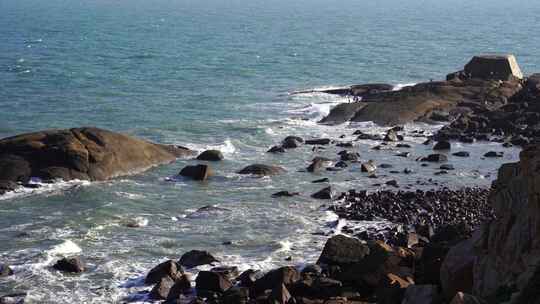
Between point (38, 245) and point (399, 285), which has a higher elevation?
point (399, 285)

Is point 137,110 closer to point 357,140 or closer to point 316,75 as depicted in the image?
point 357,140

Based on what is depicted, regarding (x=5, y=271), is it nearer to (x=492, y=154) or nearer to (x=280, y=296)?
(x=280, y=296)

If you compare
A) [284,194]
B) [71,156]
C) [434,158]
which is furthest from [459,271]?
[71,156]

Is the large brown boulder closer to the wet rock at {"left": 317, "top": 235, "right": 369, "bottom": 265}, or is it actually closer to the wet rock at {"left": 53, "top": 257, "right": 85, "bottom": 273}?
the wet rock at {"left": 53, "top": 257, "right": 85, "bottom": 273}

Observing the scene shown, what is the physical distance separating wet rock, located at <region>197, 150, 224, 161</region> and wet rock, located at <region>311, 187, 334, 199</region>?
9375mm

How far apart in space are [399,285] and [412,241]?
6718 mm

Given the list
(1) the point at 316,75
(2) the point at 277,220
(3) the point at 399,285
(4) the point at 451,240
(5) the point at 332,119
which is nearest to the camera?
(3) the point at 399,285

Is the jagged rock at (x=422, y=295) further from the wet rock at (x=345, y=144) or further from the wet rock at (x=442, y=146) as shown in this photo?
the wet rock at (x=345, y=144)

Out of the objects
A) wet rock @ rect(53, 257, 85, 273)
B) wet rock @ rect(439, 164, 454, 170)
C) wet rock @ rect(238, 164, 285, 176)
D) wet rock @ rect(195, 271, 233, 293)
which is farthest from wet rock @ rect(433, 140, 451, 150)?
wet rock @ rect(53, 257, 85, 273)

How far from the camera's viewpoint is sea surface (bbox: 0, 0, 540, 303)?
3356 cm

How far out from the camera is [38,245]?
1339 inches

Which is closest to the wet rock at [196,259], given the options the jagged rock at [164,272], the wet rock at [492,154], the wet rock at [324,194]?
the jagged rock at [164,272]

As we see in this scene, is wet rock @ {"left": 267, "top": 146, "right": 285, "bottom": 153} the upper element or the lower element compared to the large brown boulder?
lower

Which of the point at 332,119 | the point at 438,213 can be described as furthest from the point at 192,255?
the point at 332,119
